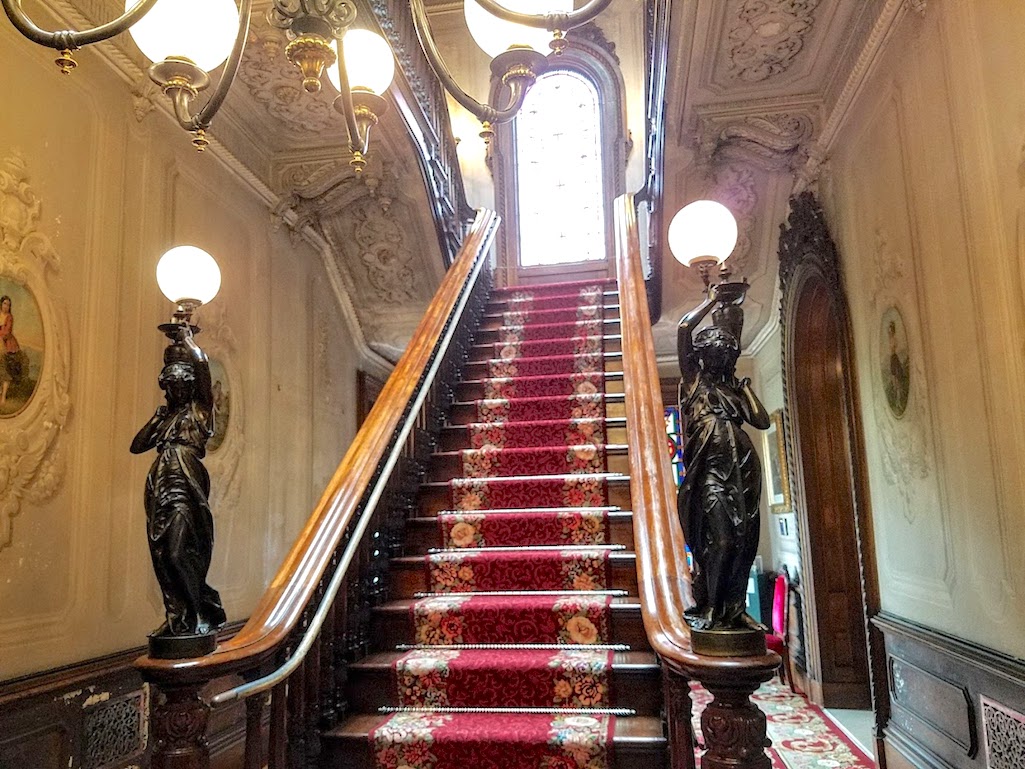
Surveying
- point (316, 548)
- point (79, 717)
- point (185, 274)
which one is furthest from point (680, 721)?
point (79, 717)

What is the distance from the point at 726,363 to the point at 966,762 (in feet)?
8.39

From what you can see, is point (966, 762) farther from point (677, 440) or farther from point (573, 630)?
point (677, 440)

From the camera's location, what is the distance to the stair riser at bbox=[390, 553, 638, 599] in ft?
11.0

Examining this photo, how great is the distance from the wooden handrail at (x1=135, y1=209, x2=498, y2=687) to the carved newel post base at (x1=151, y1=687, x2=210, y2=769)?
0.19 feet

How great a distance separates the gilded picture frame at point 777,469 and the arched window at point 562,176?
9.27ft

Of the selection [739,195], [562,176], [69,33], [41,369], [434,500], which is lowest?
[434,500]

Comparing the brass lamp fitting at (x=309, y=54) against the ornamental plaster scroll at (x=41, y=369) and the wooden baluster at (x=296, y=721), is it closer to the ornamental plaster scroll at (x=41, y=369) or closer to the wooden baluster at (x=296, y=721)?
the wooden baluster at (x=296, y=721)

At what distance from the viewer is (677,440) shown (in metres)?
8.77

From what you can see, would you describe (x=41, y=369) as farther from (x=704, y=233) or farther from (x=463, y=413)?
(x=704, y=233)

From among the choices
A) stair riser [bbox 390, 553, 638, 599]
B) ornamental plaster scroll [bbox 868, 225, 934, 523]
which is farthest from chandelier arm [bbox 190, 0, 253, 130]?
ornamental plaster scroll [bbox 868, 225, 934, 523]

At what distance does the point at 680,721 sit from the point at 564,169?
7569mm

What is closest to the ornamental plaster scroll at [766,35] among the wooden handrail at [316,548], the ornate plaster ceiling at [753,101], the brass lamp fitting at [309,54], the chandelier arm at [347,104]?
the ornate plaster ceiling at [753,101]

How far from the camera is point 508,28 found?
7.25 ft

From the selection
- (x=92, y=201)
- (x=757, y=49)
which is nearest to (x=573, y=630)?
(x=92, y=201)
